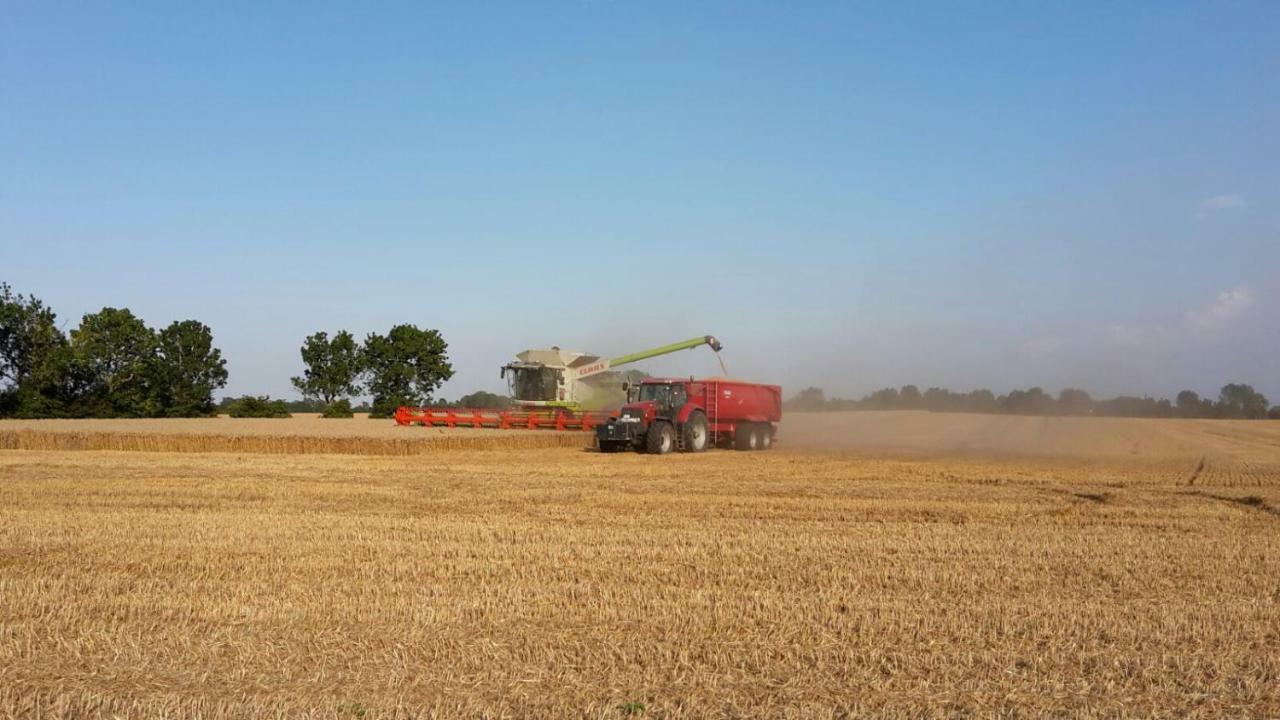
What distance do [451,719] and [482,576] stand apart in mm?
3939

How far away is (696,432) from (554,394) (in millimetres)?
9886

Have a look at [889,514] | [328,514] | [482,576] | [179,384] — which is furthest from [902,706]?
[179,384]

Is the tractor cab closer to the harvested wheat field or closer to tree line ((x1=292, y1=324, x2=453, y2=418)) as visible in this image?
the harvested wheat field

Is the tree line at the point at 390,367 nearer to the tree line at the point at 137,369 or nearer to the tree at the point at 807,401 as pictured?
the tree line at the point at 137,369

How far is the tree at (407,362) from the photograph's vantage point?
6700 cm

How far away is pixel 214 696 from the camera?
5727 mm

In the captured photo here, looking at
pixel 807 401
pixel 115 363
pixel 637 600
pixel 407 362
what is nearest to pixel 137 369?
pixel 115 363

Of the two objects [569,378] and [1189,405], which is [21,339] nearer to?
[569,378]

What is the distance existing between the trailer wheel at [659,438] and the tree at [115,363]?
36231 millimetres

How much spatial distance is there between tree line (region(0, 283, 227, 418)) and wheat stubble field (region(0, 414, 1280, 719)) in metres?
36.6

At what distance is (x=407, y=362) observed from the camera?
67.3 meters

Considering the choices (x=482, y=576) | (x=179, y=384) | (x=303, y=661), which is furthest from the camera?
(x=179, y=384)

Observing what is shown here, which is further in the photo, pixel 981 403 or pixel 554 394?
pixel 981 403

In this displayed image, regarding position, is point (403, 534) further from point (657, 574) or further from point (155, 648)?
point (155, 648)
